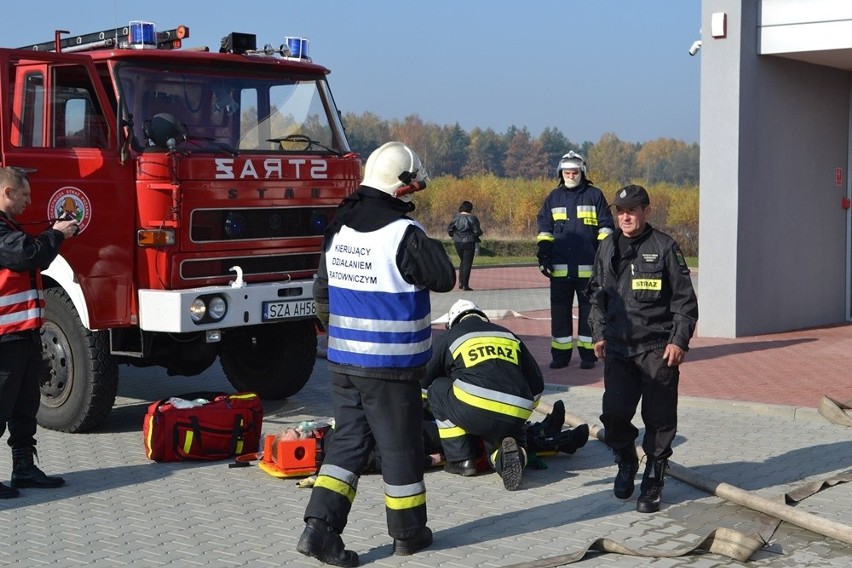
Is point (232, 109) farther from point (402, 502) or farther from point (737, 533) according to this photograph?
point (737, 533)

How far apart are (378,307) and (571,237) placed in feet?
18.2

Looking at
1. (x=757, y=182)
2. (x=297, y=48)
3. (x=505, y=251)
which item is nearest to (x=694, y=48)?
(x=757, y=182)

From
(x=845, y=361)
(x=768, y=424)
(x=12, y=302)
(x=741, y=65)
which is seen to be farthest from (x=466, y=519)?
(x=741, y=65)

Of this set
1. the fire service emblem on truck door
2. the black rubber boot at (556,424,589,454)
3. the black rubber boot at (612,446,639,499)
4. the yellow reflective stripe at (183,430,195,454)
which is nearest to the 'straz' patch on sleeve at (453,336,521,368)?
the black rubber boot at (556,424,589,454)

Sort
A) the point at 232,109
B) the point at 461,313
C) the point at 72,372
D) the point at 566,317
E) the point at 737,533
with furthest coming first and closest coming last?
the point at 566,317 → the point at 232,109 → the point at 72,372 → the point at 461,313 → the point at 737,533

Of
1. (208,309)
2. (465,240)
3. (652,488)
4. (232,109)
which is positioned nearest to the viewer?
(652,488)

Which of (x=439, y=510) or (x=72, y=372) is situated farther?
(x=72, y=372)

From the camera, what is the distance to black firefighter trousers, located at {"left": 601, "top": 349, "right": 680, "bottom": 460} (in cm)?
646

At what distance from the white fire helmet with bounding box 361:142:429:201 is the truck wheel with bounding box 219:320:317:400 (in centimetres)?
393

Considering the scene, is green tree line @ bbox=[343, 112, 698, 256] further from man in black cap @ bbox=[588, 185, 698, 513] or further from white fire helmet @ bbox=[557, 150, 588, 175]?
man in black cap @ bbox=[588, 185, 698, 513]

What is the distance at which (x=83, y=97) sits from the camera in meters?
8.30

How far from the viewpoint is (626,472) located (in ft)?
22.0

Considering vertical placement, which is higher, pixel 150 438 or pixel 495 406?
pixel 495 406

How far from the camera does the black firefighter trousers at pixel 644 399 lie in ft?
21.2
